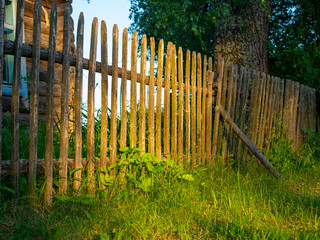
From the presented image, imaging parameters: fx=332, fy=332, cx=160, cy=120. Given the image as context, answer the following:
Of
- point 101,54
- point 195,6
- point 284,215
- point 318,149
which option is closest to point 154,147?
point 101,54

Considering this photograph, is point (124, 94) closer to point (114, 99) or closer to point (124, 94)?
point (124, 94)

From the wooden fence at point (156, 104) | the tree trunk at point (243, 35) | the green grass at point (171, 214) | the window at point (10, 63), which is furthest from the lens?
the tree trunk at point (243, 35)

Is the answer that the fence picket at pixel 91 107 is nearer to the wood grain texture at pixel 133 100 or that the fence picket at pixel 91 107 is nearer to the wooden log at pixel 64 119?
the wooden log at pixel 64 119

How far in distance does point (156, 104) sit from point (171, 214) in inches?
61.1

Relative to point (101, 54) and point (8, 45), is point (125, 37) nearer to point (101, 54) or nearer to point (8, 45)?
point (101, 54)

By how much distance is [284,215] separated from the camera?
343 cm

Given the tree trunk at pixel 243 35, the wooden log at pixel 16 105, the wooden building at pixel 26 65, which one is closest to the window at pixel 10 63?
the wooden building at pixel 26 65

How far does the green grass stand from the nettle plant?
0.15ft

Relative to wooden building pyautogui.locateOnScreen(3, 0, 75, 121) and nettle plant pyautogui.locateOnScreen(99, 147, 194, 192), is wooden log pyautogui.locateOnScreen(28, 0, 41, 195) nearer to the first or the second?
nettle plant pyautogui.locateOnScreen(99, 147, 194, 192)

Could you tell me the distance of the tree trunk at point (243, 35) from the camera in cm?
704

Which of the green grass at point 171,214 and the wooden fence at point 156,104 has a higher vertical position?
the wooden fence at point 156,104

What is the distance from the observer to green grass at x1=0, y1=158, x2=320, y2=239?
268 cm

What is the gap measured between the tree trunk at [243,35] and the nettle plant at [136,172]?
3.92 m

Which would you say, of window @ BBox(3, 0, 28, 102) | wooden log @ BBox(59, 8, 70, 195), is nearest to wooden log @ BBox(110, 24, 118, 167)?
wooden log @ BBox(59, 8, 70, 195)
